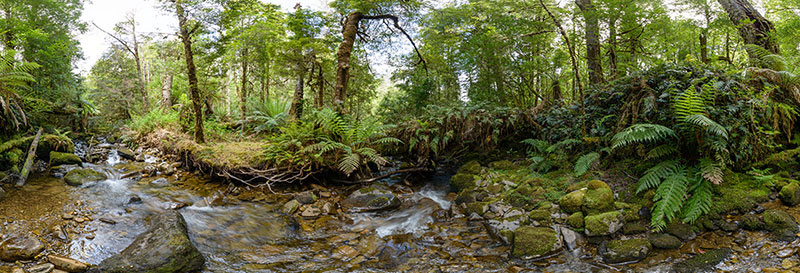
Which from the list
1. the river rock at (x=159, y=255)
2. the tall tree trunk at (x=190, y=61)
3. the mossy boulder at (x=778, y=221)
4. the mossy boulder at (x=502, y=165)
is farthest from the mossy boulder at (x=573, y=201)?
the tall tree trunk at (x=190, y=61)

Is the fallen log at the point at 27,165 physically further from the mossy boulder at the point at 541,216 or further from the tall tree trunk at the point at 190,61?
the mossy boulder at the point at 541,216

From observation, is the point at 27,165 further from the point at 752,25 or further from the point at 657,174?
the point at 752,25

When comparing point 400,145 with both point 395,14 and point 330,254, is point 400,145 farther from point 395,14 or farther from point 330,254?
point 330,254

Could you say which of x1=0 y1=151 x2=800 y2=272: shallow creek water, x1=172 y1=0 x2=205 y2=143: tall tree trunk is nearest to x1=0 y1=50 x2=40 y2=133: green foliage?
x1=0 y1=151 x2=800 y2=272: shallow creek water

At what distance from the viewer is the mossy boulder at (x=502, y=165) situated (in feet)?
21.2

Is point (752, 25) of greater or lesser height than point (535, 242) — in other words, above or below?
above

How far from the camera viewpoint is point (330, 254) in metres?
3.92

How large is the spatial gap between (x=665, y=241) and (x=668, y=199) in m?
0.53

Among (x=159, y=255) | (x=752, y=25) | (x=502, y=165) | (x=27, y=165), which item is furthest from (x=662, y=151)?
Answer: (x=27, y=165)

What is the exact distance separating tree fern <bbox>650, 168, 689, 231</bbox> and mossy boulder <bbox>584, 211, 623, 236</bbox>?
0.33m

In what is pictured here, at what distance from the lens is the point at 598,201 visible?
4.14 metres

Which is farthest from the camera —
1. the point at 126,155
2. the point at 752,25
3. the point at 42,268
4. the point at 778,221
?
the point at 126,155

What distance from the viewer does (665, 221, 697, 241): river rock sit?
3.43 m

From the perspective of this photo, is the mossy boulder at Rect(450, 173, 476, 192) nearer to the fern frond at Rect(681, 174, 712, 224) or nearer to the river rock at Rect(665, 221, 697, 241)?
the river rock at Rect(665, 221, 697, 241)
